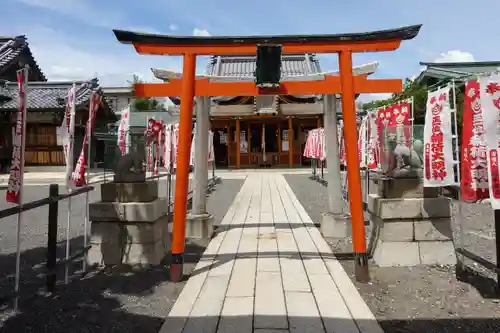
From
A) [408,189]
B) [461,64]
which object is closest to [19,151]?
[408,189]

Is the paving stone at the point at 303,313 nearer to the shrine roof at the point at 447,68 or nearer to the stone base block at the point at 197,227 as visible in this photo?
the stone base block at the point at 197,227

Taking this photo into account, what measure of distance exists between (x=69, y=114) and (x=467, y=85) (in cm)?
450

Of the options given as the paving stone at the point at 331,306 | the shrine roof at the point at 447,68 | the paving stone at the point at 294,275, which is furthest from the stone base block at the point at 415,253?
the shrine roof at the point at 447,68

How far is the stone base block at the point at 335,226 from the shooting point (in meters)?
6.47

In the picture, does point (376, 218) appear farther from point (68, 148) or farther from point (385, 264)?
point (68, 148)

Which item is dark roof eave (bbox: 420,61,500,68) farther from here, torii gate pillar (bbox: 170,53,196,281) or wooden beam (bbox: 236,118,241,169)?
torii gate pillar (bbox: 170,53,196,281)

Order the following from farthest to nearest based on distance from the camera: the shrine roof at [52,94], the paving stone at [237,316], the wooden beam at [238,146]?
1. the wooden beam at [238,146]
2. the shrine roof at [52,94]
3. the paving stone at [237,316]

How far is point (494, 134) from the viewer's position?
3188 mm

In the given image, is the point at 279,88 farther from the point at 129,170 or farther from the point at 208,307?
the point at 208,307

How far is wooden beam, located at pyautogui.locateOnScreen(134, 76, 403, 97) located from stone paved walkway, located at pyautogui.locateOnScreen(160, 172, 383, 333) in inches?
95.3

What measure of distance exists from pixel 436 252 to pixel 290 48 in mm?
3478

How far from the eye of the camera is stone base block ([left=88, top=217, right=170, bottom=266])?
4.84 meters

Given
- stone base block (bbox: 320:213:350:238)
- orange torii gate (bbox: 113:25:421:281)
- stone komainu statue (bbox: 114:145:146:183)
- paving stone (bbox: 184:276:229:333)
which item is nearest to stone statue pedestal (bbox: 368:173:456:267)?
orange torii gate (bbox: 113:25:421:281)

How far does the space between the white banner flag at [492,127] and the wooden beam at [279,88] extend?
159 centimetres
